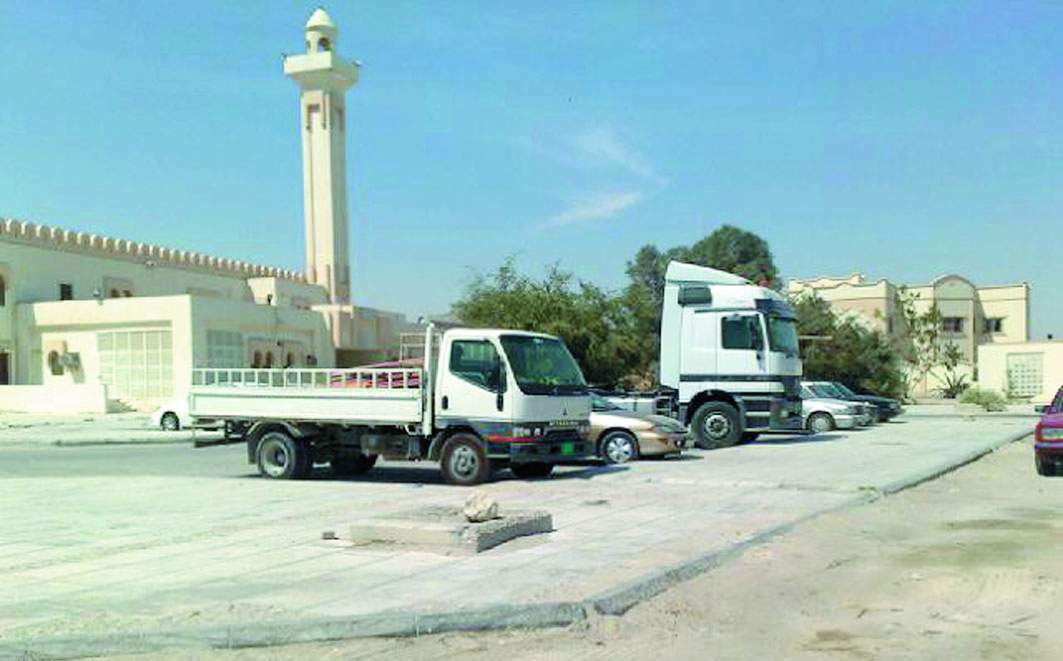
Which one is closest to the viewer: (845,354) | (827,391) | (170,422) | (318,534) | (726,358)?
(318,534)

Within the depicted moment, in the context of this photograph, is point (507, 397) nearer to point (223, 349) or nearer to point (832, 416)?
point (832, 416)

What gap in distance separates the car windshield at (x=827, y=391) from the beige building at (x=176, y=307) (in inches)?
1141

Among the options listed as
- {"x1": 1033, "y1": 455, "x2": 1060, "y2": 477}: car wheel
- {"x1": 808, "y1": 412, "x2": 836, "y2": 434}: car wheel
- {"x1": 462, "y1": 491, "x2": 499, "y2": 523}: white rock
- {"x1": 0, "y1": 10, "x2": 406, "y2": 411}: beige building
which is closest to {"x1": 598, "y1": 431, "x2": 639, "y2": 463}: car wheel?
{"x1": 1033, "y1": 455, "x2": 1060, "y2": 477}: car wheel

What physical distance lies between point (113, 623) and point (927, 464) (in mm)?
15850

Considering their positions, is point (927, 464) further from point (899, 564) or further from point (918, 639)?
point (918, 639)

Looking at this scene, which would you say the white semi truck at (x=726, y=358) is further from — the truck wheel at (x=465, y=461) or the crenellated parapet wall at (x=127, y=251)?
the crenellated parapet wall at (x=127, y=251)

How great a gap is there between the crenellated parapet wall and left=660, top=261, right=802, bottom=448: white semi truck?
138 feet

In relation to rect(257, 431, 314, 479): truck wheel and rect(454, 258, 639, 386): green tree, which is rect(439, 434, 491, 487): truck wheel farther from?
rect(454, 258, 639, 386): green tree

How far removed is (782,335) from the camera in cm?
2408

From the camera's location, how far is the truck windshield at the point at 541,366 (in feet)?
52.5

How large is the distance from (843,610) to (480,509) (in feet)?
12.8

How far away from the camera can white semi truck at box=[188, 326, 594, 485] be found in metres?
15.9

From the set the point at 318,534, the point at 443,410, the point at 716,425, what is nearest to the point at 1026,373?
the point at 716,425

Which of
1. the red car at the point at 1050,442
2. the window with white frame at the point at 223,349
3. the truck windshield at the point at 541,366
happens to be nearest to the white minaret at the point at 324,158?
the window with white frame at the point at 223,349
